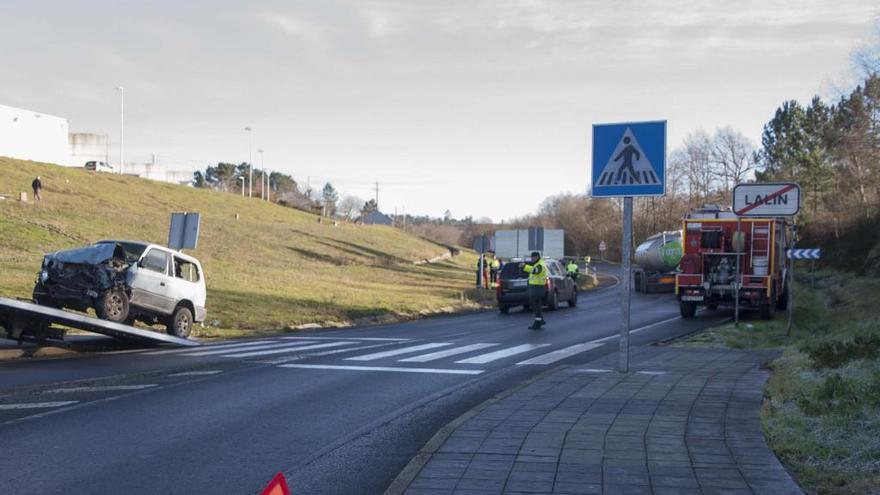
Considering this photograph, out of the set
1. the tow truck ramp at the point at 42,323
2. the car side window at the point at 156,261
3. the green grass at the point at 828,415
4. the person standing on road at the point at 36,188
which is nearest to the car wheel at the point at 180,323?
the car side window at the point at 156,261

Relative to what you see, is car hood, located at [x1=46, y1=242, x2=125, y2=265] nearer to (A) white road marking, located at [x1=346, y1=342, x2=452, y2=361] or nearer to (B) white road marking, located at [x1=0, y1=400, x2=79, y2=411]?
(A) white road marking, located at [x1=346, y1=342, x2=452, y2=361]

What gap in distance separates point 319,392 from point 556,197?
134m

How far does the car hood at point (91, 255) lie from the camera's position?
1617 centimetres

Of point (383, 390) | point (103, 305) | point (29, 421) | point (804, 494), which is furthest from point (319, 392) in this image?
point (103, 305)

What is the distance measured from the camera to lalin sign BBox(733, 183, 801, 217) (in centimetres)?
1478

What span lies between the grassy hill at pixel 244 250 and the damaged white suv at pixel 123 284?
1911 mm

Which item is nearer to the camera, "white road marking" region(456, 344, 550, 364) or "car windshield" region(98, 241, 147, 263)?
"white road marking" region(456, 344, 550, 364)

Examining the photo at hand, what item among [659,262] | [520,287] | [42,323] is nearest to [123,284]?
[42,323]

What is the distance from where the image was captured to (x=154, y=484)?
6051mm

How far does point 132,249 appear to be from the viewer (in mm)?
17328

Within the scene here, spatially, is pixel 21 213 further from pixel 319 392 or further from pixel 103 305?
pixel 319 392

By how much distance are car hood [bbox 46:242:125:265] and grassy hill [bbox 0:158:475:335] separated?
3.49m

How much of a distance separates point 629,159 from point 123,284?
10.6 m

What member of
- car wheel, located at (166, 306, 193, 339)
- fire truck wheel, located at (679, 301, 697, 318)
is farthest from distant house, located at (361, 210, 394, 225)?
car wheel, located at (166, 306, 193, 339)
